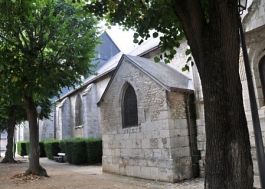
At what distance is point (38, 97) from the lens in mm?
13695

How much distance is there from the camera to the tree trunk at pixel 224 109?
13.5 ft

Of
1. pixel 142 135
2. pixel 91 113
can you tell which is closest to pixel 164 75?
pixel 142 135

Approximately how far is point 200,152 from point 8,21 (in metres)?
8.24

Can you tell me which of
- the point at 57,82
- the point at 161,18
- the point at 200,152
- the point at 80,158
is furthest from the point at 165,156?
the point at 80,158

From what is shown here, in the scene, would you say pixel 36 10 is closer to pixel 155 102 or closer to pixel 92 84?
pixel 155 102

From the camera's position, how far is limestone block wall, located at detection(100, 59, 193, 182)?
448 inches

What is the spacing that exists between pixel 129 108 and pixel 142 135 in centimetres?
171

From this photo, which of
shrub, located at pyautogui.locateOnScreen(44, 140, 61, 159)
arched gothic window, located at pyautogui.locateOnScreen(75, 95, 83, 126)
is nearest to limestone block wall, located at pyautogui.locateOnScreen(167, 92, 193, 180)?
shrub, located at pyautogui.locateOnScreen(44, 140, 61, 159)

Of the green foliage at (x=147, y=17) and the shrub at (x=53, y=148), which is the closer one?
the green foliage at (x=147, y=17)

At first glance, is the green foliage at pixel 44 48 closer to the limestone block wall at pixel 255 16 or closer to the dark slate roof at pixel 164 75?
the dark slate roof at pixel 164 75

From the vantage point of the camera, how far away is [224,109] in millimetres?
4207

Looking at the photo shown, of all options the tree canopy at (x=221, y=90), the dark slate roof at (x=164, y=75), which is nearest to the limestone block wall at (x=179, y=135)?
the dark slate roof at (x=164, y=75)

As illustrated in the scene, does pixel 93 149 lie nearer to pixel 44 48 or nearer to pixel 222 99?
pixel 44 48

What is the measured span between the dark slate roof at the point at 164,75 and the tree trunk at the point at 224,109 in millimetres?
7062
